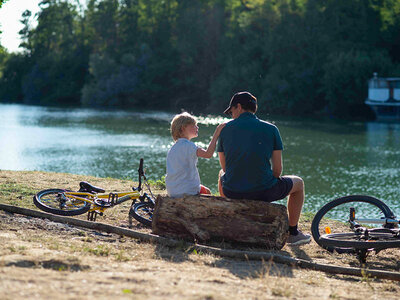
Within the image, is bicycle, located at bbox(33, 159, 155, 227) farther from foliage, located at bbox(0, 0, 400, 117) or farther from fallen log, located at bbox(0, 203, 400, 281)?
foliage, located at bbox(0, 0, 400, 117)

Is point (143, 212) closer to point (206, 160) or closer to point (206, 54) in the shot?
point (206, 160)

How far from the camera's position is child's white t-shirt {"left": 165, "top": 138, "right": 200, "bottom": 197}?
5996 millimetres

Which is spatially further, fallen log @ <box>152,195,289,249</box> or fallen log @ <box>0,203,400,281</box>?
fallen log @ <box>152,195,289,249</box>

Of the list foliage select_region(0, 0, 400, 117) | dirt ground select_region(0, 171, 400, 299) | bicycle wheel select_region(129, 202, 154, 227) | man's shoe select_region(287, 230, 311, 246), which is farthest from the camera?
foliage select_region(0, 0, 400, 117)

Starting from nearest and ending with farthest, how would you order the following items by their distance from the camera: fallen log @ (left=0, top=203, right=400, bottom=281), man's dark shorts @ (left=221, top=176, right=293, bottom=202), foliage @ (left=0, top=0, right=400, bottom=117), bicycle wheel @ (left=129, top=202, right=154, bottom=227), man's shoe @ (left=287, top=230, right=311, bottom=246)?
fallen log @ (left=0, top=203, right=400, bottom=281) < man's dark shorts @ (left=221, top=176, right=293, bottom=202) < man's shoe @ (left=287, top=230, right=311, bottom=246) < bicycle wheel @ (left=129, top=202, right=154, bottom=227) < foliage @ (left=0, top=0, right=400, bottom=117)

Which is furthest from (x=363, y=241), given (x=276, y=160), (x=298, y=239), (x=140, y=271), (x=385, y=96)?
(x=385, y=96)

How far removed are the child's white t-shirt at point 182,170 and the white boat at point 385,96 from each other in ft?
130

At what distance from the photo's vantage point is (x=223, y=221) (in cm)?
582

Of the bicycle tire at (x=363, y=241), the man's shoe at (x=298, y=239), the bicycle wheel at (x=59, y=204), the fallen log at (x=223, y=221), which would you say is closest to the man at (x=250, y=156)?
the fallen log at (x=223, y=221)

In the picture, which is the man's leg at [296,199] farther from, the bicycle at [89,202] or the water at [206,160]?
the water at [206,160]

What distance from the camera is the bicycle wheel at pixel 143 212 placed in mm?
6492

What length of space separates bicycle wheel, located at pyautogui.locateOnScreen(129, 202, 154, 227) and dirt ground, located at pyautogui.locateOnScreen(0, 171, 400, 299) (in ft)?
0.42

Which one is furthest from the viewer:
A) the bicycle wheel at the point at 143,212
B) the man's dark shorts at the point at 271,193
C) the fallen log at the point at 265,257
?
the bicycle wheel at the point at 143,212

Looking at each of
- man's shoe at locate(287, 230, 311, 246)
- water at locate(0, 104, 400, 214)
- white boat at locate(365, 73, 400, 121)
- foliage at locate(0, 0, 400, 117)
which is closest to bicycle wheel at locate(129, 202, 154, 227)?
man's shoe at locate(287, 230, 311, 246)
